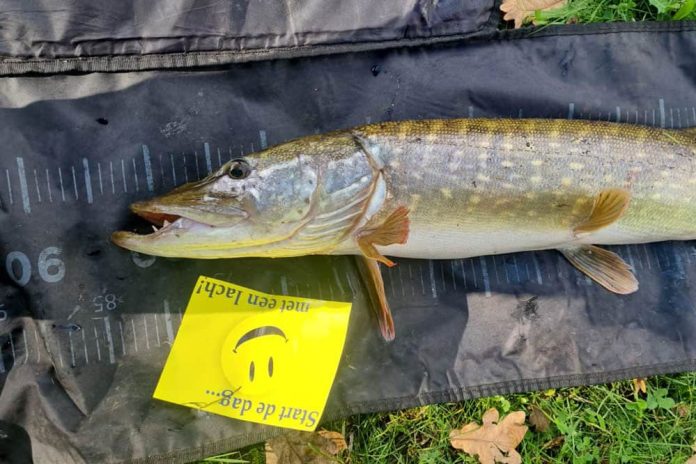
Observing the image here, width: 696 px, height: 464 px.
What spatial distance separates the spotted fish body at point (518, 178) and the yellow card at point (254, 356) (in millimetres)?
355

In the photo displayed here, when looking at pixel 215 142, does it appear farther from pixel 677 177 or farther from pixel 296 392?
pixel 677 177

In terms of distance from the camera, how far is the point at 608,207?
1684 mm

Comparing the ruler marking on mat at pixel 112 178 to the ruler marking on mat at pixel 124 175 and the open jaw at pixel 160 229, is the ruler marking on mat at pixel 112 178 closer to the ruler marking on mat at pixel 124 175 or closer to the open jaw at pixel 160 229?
the ruler marking on mat at pixel 124 175

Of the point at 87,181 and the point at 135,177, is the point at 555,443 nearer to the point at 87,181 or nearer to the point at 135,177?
the point at 135,177

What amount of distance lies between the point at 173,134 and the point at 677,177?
5.31ft

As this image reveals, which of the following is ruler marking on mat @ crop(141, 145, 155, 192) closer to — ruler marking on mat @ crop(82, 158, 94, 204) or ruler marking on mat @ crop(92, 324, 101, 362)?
ruler marking on mat @ crop(82, 158, 94, 204)

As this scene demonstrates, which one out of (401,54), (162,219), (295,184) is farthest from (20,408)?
(401,54)

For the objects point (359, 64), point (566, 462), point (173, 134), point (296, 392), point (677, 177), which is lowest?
point (566, 462)

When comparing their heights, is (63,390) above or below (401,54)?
below

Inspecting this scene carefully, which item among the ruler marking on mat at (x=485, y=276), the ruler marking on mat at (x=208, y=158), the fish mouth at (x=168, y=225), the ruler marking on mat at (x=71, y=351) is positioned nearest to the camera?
the fish mouth at (x=168, y=225)

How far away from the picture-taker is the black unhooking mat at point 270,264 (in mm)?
1690

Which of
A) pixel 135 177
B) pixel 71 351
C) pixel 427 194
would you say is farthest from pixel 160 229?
pixel 427 194

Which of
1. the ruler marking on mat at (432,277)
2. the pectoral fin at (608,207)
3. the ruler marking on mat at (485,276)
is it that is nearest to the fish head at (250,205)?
the ruler marking on mat at (432,277)

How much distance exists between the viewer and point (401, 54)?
6.22 ft
